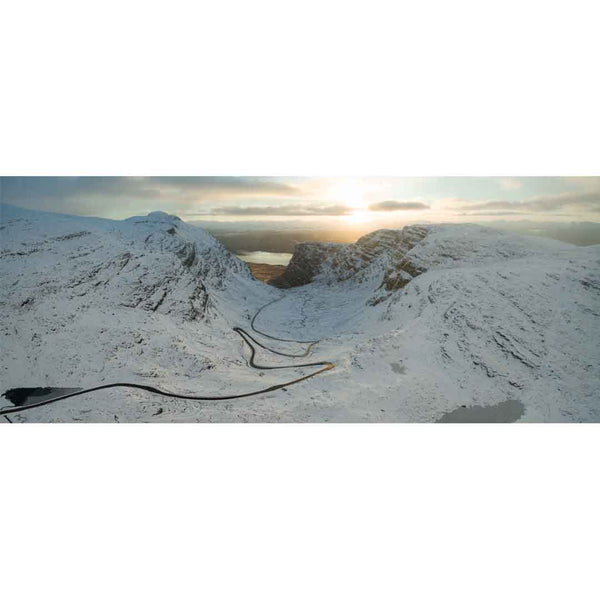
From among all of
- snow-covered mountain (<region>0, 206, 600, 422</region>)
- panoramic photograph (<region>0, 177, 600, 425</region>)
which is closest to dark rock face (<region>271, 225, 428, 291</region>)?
snow-covered mountain (<region>0, 206, 600, 422</region>)

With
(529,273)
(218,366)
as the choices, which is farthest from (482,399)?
(218,366)

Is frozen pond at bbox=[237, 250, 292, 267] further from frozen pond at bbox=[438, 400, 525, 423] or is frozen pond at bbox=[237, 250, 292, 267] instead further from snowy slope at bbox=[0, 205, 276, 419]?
frozen pond at bbox=[438, 400, 525, 423]

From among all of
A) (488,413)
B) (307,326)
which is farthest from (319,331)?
(488,413)

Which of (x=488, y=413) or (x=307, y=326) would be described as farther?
(x=307, y=326)

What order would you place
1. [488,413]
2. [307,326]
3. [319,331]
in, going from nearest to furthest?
[488,413] < [319,331] < [307,326]

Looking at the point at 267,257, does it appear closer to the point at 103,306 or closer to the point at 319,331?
the point at 319,331

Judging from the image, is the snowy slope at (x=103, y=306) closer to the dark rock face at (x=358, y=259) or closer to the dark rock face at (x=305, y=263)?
the dark rock face at (x=305, y=263)

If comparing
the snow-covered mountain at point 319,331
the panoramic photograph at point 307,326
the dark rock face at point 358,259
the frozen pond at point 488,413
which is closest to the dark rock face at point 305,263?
the dark rock face at point 358,259

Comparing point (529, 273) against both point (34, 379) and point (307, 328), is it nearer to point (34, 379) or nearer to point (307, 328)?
point (307, 328)
